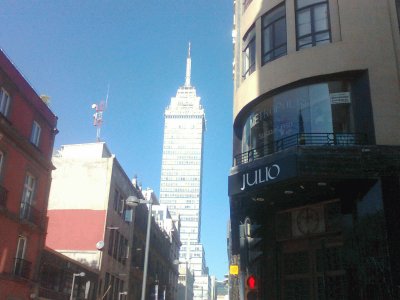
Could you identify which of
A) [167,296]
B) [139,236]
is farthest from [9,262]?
[167,296]

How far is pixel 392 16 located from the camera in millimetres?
16812

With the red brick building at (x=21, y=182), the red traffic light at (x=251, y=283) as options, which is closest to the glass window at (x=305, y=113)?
the red traffic light at (x=251, y=283)

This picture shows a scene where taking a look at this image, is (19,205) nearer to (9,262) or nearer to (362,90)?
(9,262)

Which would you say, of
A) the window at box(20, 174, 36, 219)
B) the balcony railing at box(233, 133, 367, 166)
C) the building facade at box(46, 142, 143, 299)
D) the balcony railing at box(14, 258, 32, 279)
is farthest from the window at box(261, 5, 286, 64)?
the building facade at box(46, 142, 143, 299)

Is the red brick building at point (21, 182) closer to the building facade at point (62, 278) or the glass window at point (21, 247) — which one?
the glass window at point (21, 247)

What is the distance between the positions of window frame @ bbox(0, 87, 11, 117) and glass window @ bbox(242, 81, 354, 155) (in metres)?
13.2

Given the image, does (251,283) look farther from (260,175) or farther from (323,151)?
(260,175)

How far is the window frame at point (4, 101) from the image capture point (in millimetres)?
24109

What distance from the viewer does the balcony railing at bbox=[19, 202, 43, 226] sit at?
26.1 metres

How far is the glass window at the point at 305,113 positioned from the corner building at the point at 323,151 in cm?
4

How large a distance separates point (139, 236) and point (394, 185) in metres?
38.6

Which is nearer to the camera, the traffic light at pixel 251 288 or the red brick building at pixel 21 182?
the traffic light at pixel 251 288

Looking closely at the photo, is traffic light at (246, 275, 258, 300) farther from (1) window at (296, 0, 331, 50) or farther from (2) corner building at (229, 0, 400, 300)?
(1) window at (296, 0, 331, 50)

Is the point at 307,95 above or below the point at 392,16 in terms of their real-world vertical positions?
below
